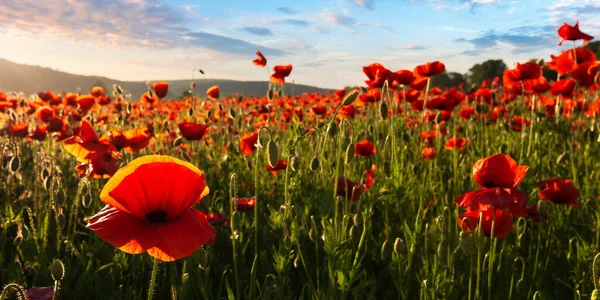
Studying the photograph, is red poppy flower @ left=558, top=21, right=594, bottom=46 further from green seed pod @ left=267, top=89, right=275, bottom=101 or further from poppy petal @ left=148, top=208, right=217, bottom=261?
poppy petal @ left=148, top=208, right=217, bottom=261

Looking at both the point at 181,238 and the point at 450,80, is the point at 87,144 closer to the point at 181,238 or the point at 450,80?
the point at 181,238

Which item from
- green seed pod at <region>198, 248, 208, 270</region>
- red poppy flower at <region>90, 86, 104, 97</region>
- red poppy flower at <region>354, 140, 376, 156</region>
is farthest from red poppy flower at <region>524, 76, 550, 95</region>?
red poppy flower at <region>90, 86, 104, 97</region>

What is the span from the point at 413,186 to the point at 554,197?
32.7 inches

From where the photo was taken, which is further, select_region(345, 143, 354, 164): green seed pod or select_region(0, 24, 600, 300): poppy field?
select_region(345, 143, 354, 164): green seed pod

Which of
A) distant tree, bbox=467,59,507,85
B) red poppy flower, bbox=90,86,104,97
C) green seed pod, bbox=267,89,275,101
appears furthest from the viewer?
distant tree, bbox=467,59,507,85

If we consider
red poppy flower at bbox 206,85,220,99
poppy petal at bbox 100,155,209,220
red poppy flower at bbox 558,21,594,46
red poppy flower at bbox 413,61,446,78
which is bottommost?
poppy petal at bbox 100,155,209,220

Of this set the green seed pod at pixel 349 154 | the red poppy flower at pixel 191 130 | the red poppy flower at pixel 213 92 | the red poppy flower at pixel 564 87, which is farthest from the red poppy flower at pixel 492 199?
the red poppy flower at pixel 213 92

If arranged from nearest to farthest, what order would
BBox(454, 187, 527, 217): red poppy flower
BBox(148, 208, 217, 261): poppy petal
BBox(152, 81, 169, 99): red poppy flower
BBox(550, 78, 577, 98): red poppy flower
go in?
BBox(148, 208, 217, 261): poppy petal
BBox(454, 187, 527, 217): red poppy flower
BBox(550, 78, 577, 98): red poppy flower
BBox(152, 81, 169, 99): red poppy flower

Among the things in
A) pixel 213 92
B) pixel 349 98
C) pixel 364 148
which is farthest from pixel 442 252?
pixel 213 92

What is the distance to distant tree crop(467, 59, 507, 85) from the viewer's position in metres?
21.7

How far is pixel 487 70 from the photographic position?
24000 millimetres

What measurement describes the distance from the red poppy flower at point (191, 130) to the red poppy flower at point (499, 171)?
6.66ft

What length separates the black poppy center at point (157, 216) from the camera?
1389mm

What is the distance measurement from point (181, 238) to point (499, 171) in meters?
1.21
